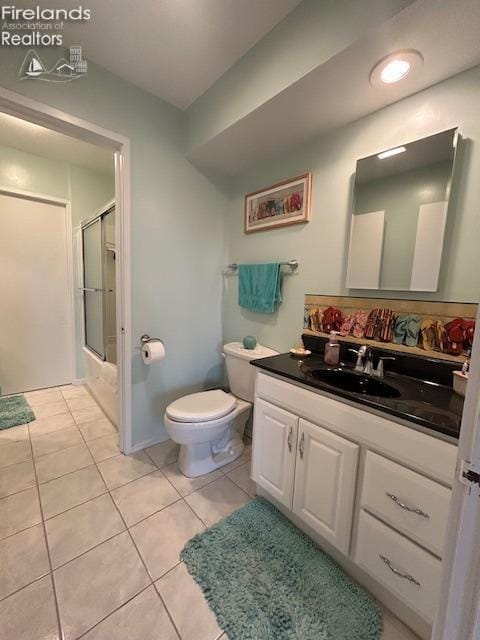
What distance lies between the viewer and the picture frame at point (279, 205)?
1.69 meters

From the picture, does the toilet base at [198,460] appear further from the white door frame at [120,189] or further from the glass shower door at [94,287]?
the glass shower door at [94,287]

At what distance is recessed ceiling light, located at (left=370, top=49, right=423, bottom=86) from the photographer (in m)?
1.02

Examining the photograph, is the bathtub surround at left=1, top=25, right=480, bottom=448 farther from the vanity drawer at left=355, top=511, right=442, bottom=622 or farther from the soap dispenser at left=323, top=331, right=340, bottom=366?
the vanity drawer at left=355, top=511, right=442, bottom=622

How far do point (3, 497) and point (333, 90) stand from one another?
9.04ft

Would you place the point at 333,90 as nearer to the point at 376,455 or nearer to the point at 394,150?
the point at 394,150

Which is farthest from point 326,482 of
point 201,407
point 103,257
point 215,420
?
point 103,257

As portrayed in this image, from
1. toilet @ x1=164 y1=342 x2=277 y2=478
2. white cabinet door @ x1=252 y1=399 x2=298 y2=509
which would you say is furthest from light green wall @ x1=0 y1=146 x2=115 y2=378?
white cabinet door @ x1=252 y1=399 x2=298 y2=509

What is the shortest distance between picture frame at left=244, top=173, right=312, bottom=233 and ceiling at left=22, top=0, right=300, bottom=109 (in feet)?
2.35

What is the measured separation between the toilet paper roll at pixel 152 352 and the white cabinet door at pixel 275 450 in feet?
2.61

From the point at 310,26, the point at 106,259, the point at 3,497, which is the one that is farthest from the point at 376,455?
the point at 106,259

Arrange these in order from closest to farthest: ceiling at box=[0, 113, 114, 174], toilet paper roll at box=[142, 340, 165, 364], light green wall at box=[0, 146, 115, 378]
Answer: toilet paper roll at box=[142, 340, 165, 364], ceiling at box=[0, 113, 114, 174], light green wall at box=[0, 146, 115, 378]

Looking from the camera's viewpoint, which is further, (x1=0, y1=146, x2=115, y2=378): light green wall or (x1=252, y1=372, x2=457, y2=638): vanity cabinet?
(x1=0, y1=146, x2=115, y2=378): light green wall

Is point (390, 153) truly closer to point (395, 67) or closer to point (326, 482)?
point (395, 67)

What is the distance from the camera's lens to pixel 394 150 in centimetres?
130
